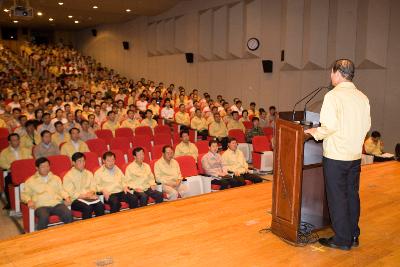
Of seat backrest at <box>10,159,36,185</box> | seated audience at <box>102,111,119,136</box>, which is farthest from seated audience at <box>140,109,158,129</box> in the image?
seat backrest at <box>10,159,36,185</box>

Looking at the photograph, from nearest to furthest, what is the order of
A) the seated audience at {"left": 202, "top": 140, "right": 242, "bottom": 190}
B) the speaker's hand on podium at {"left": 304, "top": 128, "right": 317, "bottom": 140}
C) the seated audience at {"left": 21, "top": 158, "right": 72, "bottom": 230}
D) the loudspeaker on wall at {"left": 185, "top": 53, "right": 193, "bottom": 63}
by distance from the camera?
the speaker's hand on podium at {"left": 304, "top": 128, "right": 317, "bottom": 140}
the seated audience at {"left": 21, "top": 158, "right": 72, "bottom": 230}
the seated audience at {"left": 202, "top": 140, "right": 242, "bottom": 190}
the loudspeaker on wall at {"left": 185, "top": 53, "right": 193, "bottom": 63}

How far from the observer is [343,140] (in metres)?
2.52

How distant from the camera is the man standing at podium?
98.3 inches

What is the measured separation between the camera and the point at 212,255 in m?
2.68

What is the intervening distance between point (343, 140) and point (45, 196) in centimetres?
307

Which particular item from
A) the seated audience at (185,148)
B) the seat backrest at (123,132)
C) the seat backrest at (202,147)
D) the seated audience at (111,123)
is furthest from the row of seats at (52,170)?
the seated audience at (111,123)

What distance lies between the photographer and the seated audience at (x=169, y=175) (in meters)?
4.85

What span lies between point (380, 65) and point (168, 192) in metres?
5.53

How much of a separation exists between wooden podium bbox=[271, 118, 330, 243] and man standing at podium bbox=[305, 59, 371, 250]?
0.17 m

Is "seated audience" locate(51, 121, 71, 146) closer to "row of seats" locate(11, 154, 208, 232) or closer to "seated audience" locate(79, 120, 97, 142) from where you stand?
"seated audience" locate(79, 120, 97, 142)

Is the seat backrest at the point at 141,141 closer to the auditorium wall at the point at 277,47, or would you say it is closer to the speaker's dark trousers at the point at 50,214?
the speaker's dark trousers at the point at 50,214

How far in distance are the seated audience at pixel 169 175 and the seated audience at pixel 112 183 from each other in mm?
467

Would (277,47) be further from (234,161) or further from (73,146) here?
(73,146)

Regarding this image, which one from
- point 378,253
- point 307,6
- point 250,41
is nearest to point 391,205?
point 378,253
